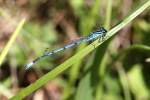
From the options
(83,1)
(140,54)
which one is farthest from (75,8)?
(140,54)

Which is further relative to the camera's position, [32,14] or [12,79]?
[32,14]

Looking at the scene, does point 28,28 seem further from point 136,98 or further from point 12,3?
point 136,98

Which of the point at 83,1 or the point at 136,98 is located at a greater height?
the point at 83,1

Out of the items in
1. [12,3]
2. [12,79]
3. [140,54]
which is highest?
[12,3]

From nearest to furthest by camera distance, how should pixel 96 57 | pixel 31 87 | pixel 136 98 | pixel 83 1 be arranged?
pixel 31 87 < pixel 96 57 < pixel 136 98 < pixel 83 1

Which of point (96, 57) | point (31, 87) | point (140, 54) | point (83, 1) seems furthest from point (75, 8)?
point (31, 87)

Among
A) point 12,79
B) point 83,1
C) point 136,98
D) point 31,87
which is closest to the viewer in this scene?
point 31,87
